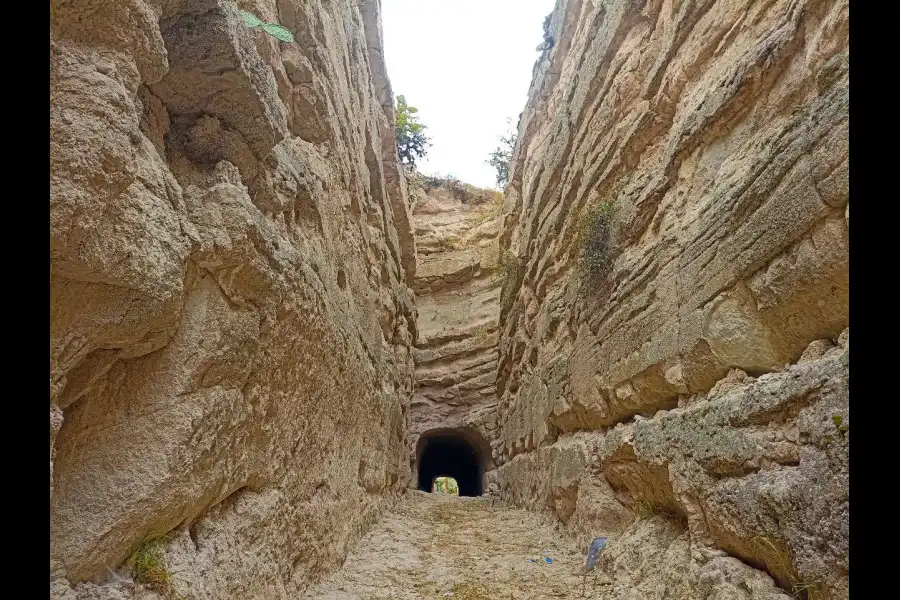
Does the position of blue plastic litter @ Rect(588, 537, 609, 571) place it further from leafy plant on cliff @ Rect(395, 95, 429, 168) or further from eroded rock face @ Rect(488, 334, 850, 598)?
leafy plant on cliff @ Rect(395, 95, 429, 168)

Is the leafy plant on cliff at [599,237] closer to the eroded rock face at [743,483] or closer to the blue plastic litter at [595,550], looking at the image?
the eroded rock face at [743,483]

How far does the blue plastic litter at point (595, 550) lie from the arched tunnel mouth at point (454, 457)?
10605 millimetres

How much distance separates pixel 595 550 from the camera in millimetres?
4359

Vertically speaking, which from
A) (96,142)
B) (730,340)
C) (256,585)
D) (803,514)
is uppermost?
(96,142)

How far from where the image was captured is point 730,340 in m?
3.27

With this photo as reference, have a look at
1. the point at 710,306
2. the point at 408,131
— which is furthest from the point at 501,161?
the point at 710,306

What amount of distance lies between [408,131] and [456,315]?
18.9 feet

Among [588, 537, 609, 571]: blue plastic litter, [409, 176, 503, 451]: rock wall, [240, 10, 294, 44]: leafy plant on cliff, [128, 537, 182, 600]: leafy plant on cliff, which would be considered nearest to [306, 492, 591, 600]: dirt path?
[588, 537, 609, 571]: blue plastic litter

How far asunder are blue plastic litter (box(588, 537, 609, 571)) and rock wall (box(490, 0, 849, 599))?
0.16 meters

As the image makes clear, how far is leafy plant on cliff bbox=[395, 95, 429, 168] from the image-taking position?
15086 millimetres

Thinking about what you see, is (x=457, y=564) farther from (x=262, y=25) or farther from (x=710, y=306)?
(x=262, y=25)
